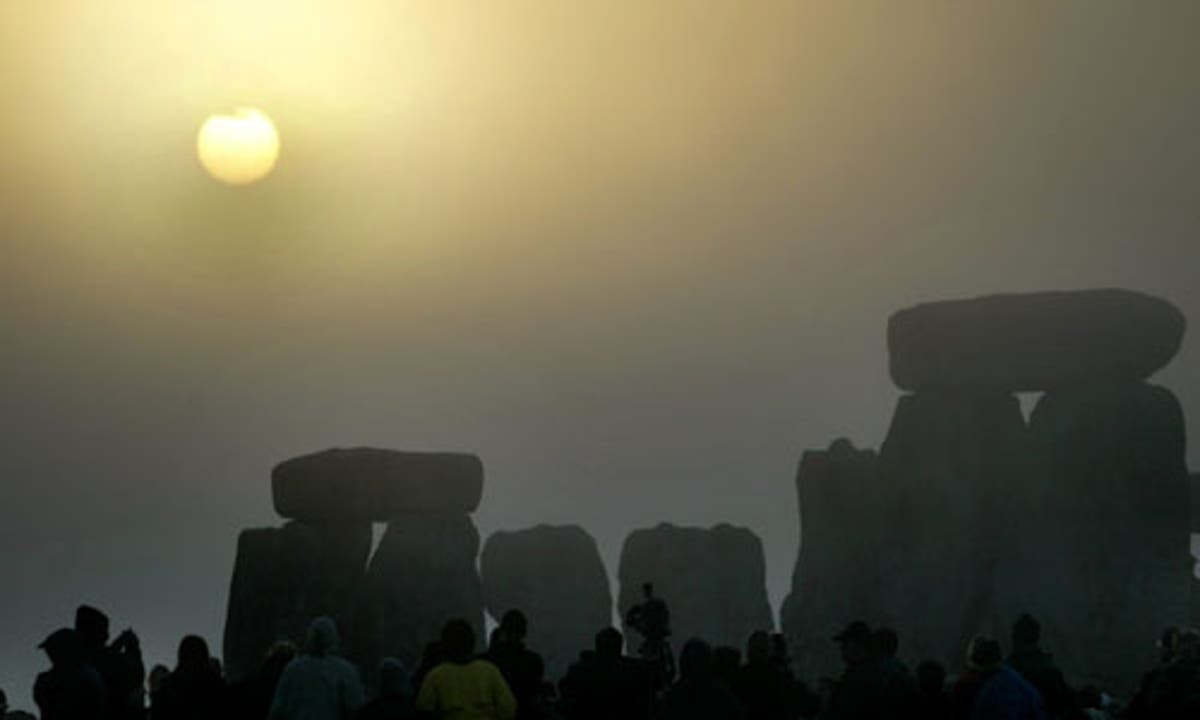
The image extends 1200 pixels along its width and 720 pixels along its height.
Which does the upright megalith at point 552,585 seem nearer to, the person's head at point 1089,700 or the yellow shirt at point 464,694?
the person's head at point 1089,700

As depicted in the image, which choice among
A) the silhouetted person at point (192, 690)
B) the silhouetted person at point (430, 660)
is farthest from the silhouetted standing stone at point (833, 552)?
the silhouetted person at point (192, 690)

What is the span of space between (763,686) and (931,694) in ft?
6.08

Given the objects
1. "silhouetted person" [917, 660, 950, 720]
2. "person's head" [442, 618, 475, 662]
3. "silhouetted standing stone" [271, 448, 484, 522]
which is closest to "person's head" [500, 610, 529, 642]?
"person's head" [442, 618, 475, 662]

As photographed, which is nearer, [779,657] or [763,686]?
[763,686]

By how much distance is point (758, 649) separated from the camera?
16.0 meters

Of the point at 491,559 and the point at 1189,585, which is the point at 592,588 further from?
the point at 1189,585

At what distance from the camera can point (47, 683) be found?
15.8 m

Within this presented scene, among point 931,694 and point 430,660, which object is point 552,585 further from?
point 931,694

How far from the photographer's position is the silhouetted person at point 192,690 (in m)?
15.7

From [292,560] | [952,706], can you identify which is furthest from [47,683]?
[292,560]

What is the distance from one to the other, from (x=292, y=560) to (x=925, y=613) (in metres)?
11.0

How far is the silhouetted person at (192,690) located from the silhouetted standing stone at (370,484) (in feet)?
72.6

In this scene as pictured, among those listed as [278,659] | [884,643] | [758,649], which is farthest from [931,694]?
[278,659]

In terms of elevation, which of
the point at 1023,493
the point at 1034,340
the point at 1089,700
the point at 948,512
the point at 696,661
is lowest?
the point at 1089,700
